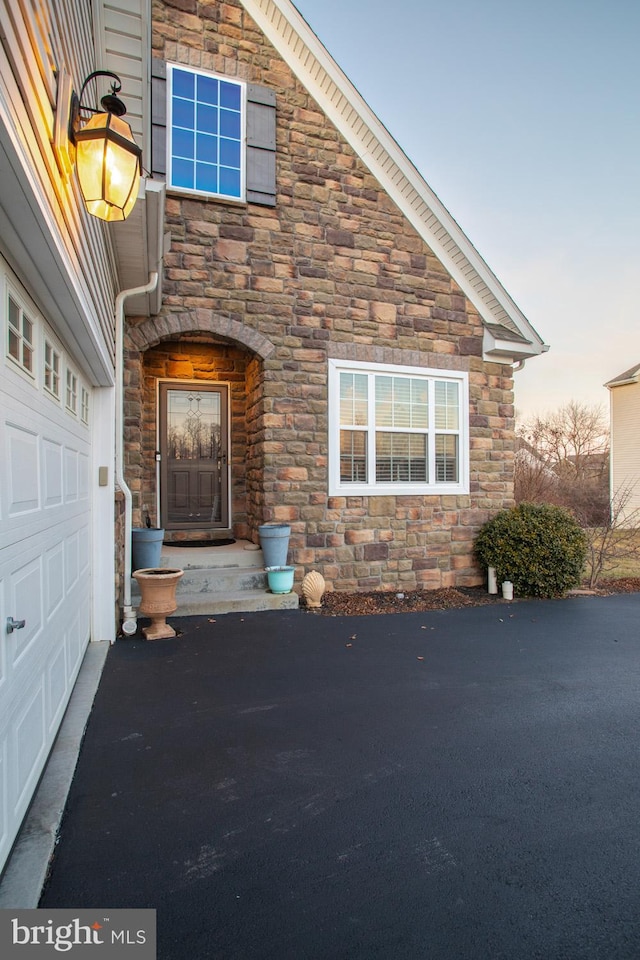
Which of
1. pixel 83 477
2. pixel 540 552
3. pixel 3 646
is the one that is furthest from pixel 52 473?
pixel 540 552

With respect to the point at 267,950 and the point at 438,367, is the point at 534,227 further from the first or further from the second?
the point at 267,950

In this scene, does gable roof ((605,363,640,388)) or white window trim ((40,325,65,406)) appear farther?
gable roof ((605,363,640,388))

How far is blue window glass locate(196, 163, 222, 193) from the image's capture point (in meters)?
6.09

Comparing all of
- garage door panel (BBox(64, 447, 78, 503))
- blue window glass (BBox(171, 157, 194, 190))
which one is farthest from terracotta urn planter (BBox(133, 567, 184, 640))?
blue window glass (BBox(171, 157, 194, 190))

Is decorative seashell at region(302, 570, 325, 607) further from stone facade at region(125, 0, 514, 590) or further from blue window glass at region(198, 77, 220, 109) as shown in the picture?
blue window glass at region(198, 77, 220, 109)

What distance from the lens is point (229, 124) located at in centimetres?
629

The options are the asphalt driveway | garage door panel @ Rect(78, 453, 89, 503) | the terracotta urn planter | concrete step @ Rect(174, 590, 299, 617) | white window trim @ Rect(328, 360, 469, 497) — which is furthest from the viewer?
white window trim @ Rect(328, 360, 469, 497)

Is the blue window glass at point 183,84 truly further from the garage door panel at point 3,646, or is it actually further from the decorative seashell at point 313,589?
the garage door panel at point 3,646

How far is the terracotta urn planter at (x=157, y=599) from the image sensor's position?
4746 mm

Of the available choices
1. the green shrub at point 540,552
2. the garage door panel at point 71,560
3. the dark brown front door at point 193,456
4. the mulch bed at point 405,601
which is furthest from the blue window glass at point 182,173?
the green shrub at point 540,552

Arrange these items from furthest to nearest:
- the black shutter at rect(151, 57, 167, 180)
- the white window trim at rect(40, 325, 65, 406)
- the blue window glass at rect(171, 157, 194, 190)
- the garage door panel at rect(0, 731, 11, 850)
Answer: the blue window glass at rect(171, 157, 194, 190) < the black shutter at rect(151, 57, 167, 180) < the white window trim at rect(40, 325, 65, 406) < the garage door panel at rect(0, 731, 11, 850)

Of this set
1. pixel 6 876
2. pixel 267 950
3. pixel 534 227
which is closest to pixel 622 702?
pixel 267 950

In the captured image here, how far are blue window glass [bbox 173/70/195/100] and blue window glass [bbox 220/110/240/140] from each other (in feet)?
1.33

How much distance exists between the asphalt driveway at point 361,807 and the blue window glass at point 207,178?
5.24 m
